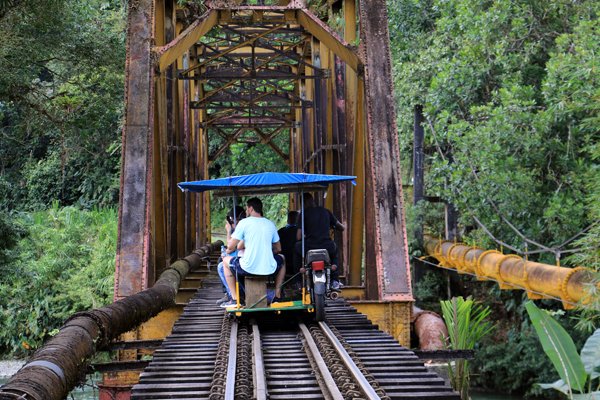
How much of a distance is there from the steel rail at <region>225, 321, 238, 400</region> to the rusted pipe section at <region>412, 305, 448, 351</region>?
2.40 meters

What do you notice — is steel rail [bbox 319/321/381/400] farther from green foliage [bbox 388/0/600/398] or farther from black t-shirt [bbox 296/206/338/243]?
green foliage [bbox 388/0/600/398]

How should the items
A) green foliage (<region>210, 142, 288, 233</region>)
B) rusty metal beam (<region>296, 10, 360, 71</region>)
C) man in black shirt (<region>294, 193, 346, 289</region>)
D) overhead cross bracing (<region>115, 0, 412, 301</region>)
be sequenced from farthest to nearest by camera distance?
green foliage (<region>210, 142, 288, 233</region>)
rusty metal beam (<region>296, 10, 360, 71</region>)
overhead cross bracing (<region>115, 0, 412, 301</region>)
man in black shirt (<region>294, 193, 346, 289</region>)

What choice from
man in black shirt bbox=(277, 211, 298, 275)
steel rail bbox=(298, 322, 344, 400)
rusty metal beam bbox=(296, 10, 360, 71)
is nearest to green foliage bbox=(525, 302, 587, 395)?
steel rail bbox=(298, 322, 344, 400)

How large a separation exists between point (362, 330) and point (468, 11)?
12.6 m

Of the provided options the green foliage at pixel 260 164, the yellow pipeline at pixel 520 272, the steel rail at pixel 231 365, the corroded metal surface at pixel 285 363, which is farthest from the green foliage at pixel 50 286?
the steel rail at pixel 231 365

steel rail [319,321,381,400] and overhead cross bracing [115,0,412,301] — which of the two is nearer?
steel rail [319,321,381,400]

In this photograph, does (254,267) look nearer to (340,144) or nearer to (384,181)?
(384,181)

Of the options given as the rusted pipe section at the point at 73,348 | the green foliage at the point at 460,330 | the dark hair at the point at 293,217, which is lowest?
the green foliage at the point at 460,330

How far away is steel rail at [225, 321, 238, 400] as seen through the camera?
615 centimetres

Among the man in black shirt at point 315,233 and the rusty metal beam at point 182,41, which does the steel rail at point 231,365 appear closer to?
the man in black shirt at point 315,233

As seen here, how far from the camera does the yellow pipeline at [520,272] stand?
1278cm

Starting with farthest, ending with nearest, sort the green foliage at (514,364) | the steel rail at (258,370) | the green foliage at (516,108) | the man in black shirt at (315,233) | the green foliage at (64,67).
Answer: the green foliage at (514,364), the green foliage at (516,108), the green foliage at (64,67), the man in black shirt at (315,233), the steel rail at (258,370)

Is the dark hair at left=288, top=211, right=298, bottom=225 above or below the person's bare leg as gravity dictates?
above

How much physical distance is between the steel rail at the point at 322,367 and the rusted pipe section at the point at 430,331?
192 cm
